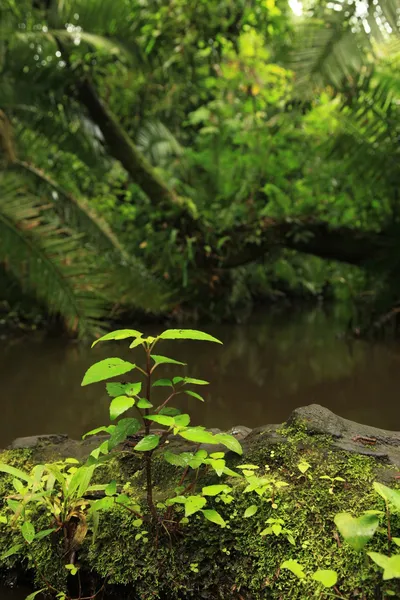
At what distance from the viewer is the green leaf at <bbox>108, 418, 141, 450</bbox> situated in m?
1.04

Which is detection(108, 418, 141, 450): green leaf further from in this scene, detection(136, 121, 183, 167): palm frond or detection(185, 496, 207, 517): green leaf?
detection(136, 121, 183, 167): palm frond

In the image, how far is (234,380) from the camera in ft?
10.2

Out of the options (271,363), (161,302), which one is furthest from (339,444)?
(161,302)

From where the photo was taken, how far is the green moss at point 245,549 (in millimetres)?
1008

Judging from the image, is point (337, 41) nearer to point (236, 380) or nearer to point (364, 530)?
point (236, 380)

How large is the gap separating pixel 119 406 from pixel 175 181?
6544mm

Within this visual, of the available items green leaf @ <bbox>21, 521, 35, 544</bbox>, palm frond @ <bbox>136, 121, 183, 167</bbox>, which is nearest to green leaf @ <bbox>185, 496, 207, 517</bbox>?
green leaf @ <bbox>21, 521, 35, 544</bbox>

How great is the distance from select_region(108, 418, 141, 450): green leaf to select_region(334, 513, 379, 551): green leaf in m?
0.44

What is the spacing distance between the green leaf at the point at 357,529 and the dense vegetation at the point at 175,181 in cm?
343

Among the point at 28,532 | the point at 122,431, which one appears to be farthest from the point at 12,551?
the point at 122,431

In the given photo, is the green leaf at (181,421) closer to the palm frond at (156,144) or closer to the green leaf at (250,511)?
the green leaf at (250,511)

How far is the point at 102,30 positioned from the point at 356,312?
13.1 feet

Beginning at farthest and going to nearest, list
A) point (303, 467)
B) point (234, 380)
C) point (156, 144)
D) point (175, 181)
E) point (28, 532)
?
point (156, 144) < point (175, 181) < point (234, 380) < point (303, 467) < point (28, 532)

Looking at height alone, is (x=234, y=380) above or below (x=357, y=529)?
below
